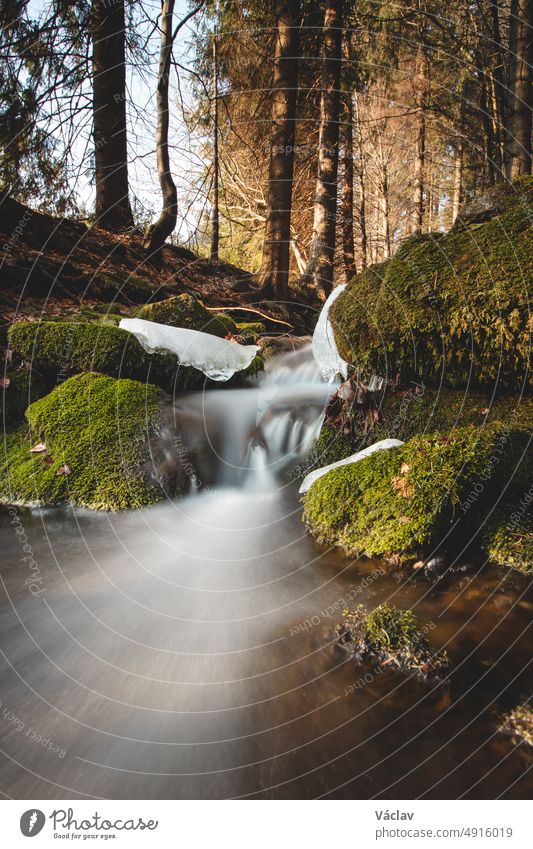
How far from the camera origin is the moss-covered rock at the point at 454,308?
12.0ft

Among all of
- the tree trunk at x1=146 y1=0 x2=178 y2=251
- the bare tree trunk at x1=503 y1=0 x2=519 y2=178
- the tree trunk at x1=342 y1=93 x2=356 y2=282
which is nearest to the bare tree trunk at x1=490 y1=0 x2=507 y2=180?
the bare tree trunk at x1=503 y1=0 x2=519 y2=178

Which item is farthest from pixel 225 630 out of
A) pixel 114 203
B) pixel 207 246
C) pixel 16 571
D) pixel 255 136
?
pixel 207 246

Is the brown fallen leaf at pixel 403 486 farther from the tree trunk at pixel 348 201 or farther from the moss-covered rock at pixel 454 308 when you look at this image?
the tree trunk at pixel 348 201

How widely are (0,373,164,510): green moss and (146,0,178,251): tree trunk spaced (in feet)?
13.5

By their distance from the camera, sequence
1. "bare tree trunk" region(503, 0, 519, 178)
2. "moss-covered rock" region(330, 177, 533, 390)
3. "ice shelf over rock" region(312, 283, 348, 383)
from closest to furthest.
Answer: "moss-covered rock" region(330, 177, 533, 390) → "ice shelf over rock" region(312, 283, 348, 383) → "bare tree trunk" region(503, 0, 519, 178)

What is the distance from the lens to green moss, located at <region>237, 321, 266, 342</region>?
758 cm

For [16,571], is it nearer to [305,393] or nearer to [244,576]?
[244,576]

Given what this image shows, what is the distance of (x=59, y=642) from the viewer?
2680 mm

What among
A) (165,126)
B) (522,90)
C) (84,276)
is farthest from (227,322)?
(522,90)

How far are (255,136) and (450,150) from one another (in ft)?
37.0

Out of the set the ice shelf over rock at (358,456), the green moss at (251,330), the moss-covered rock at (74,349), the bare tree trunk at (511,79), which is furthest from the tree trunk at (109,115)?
the ice shelf over rock at (358,456)

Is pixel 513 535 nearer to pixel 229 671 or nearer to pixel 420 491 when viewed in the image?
pixel 420 491

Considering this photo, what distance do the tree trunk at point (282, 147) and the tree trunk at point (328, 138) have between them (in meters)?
0.84

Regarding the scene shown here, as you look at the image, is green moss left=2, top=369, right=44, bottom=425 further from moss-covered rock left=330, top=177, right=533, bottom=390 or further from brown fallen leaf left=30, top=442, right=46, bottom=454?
moss-covered rock left=330, top=177, right=533, bottom=390
